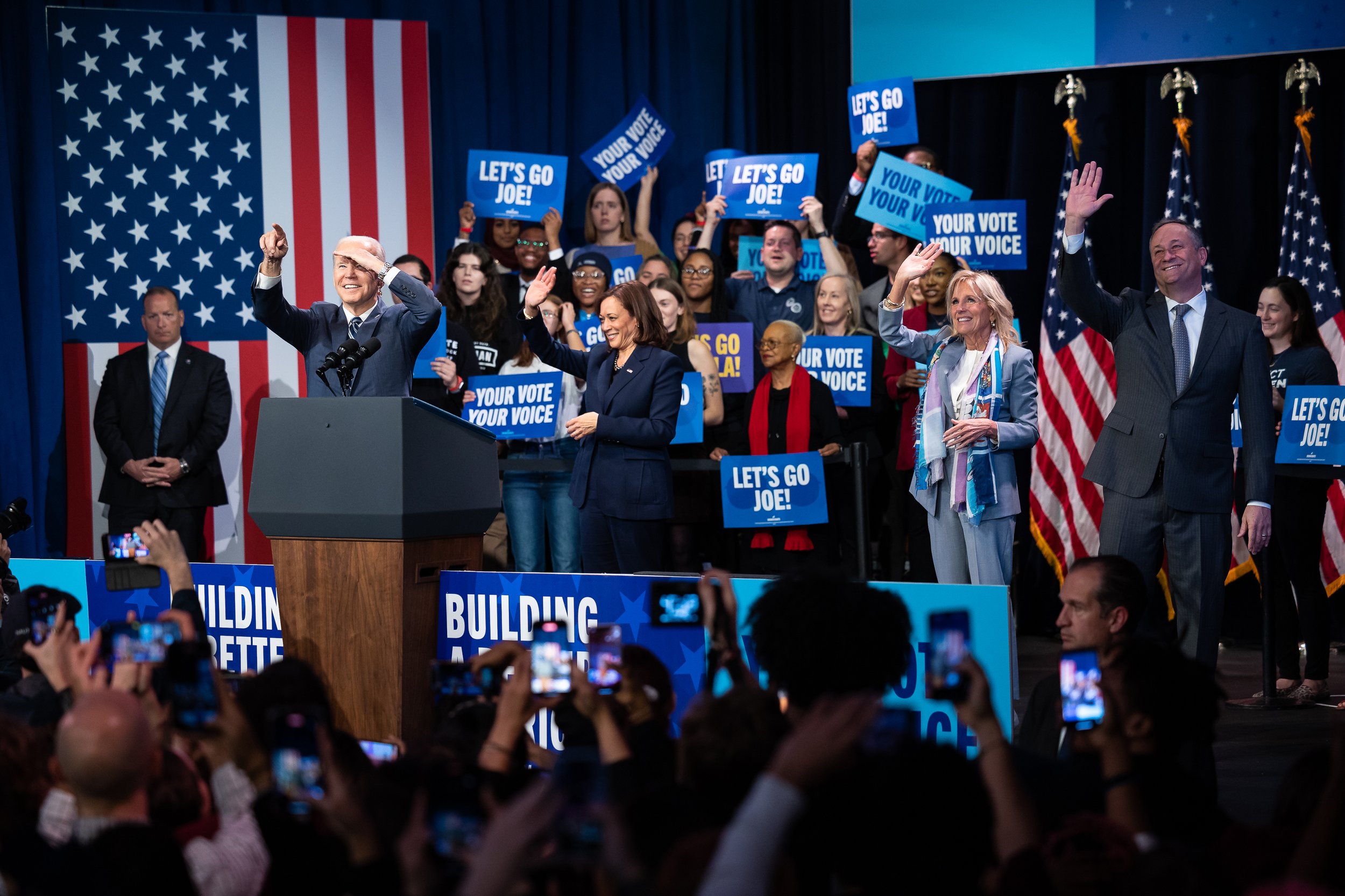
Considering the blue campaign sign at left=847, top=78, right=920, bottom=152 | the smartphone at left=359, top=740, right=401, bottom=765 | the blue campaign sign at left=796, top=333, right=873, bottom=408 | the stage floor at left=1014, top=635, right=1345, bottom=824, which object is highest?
the blue campaign sign at left=847, top=78, right=920, bottom=152

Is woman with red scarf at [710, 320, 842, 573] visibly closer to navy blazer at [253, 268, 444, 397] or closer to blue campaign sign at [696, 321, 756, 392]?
blue campaign sign at [696, 321, 756, 392]

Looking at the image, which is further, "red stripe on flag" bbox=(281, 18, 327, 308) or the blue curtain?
"red stripe on flag" bbox=(281, 18, 327, 308)

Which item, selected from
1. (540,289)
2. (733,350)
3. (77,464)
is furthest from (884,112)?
(77,464)

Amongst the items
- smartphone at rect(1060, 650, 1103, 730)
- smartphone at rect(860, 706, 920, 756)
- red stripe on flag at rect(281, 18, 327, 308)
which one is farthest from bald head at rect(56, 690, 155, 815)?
red stripe on flag at rect(281, 18, 327, 308)

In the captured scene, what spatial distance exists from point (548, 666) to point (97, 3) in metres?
6.17

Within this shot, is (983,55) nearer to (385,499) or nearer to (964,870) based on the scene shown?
(385,499)

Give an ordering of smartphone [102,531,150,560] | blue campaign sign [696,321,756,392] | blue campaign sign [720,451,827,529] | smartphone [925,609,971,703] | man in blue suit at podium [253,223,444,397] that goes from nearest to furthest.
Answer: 1. smartphone [925,609,971,703]
2. smartphone [102,531,150,560]
3. man in blue suit at podium [253,223,444,397]
4. blue campaign sign [720,451,827,529]
5. blue campaign sign [696,321,756,392]

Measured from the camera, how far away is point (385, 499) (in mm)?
3504

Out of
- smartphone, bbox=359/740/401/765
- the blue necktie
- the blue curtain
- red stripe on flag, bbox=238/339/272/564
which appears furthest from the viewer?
red stripe on flag, bbox=238/339/272/564

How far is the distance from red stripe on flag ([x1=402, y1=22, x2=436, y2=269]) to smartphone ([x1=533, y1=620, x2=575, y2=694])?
5283mm

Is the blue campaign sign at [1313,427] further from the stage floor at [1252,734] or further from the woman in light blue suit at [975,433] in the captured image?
the woman in light blue suit at [975,433]

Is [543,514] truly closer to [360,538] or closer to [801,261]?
[801,261]

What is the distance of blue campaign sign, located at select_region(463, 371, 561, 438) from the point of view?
19.1 ft

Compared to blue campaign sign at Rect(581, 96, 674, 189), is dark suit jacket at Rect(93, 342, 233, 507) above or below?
below
